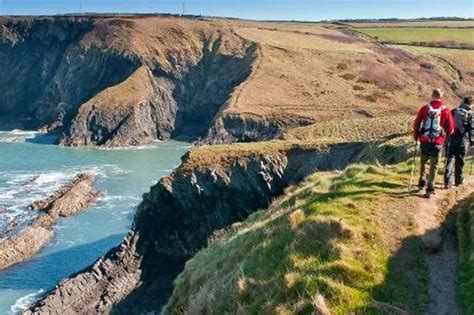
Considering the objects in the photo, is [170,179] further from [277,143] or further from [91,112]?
A: [91,112]

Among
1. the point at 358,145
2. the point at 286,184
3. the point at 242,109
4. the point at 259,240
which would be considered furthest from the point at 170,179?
the point at 242,109

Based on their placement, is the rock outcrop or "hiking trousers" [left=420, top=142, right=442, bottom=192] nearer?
"hiking trousers" [left=420, top=142, right=442, bottom=192]

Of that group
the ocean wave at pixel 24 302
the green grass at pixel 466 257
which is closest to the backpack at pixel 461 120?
the green grass at pixel 466 257

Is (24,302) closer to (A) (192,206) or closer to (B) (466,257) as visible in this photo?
(A) (192,206)

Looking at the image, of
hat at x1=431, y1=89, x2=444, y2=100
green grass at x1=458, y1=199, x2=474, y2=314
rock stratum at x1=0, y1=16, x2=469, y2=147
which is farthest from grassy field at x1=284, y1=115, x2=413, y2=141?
green grass at x1=458, y1=199, x2=474, y2=314

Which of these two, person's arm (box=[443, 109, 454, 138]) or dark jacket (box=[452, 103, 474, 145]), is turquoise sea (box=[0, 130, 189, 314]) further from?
person's arm (box=[443, 109, 454, 138])

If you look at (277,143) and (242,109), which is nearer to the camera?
(277,143)
